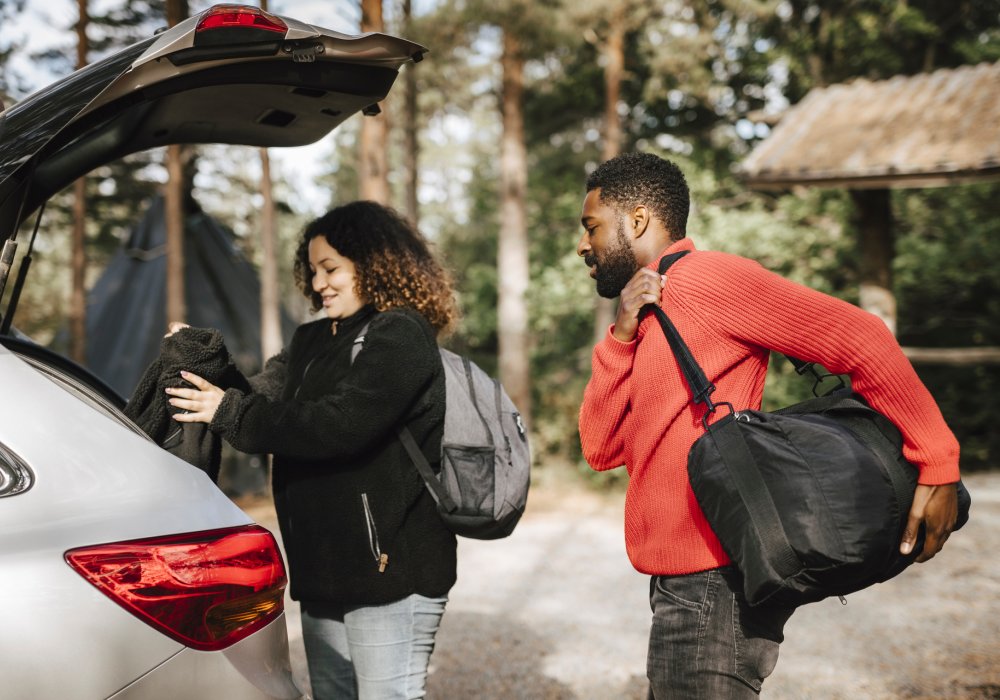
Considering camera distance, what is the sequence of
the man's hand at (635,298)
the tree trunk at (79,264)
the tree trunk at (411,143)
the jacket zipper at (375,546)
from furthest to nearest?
the tree trunk at (411,143) < the tree trunk at (79,264) < the jacket zipper at (375,546) < the man's hand at (635,298)

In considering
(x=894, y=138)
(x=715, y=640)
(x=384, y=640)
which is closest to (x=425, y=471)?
(x=384, y=640)

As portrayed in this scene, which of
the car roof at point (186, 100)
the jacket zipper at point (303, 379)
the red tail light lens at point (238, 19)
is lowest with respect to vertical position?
the jacket zipper at point (303, 379)

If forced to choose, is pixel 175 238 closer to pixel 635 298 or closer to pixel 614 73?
pixel 614 73

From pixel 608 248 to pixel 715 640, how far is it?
1032mm

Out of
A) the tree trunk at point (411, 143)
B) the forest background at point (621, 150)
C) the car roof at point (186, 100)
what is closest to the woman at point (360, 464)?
the car roof at point (186, 100)

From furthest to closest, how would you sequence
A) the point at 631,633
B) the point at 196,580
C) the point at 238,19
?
the point at 631,633 < the point at 238,19 < the point at 196,580

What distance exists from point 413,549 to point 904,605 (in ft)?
17.0

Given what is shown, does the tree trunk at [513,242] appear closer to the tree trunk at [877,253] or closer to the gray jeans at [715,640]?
the tree trunk at [877,253]

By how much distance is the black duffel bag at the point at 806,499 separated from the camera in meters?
1.75

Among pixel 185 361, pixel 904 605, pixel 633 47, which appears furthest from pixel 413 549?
pixel 633 47

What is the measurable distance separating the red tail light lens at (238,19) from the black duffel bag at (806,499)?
4.63ft

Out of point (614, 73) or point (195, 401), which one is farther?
point (614, 73)

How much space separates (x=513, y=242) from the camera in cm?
1426

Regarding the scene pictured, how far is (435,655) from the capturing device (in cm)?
537
